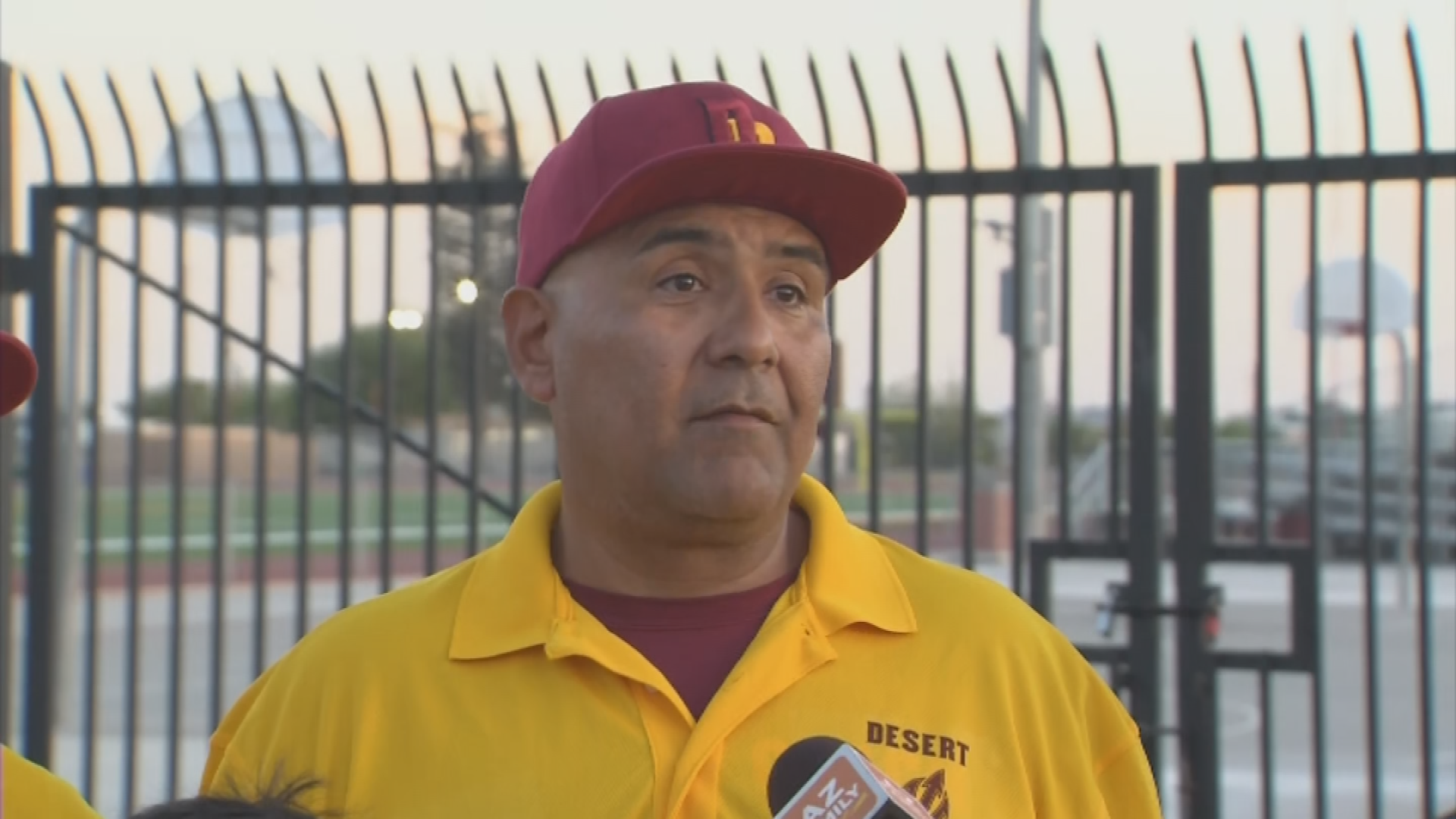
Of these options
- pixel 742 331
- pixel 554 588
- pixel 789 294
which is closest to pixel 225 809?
pixel 554 588

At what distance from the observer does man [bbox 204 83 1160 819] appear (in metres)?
1.81

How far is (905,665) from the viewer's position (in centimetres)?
→ 190

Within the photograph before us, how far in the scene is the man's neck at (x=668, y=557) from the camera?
1.89 metres

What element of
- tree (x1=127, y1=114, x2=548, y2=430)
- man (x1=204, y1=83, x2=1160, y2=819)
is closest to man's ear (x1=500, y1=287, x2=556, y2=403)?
man (x1=204, y1=83, x2=1160, y2=819)

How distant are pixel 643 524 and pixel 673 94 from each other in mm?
490

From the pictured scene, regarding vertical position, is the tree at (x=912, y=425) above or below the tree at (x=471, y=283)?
below

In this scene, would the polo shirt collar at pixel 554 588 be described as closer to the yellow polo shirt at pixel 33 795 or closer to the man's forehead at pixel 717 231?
the man's forehead at pixel 717 231

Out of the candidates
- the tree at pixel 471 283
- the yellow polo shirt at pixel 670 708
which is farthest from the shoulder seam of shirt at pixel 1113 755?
the tree at pixel 471 283

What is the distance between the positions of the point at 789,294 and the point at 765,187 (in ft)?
0.41

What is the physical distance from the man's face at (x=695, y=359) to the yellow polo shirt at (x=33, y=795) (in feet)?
2.49

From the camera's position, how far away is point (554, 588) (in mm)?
1973

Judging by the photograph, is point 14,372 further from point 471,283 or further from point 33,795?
point 471,283

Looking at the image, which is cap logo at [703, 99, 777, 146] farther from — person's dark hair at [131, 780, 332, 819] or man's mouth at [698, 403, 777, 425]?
person's dark hair at [131, 780, 332, 819]

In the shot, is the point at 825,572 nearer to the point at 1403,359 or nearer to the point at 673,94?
the point at 673,94
